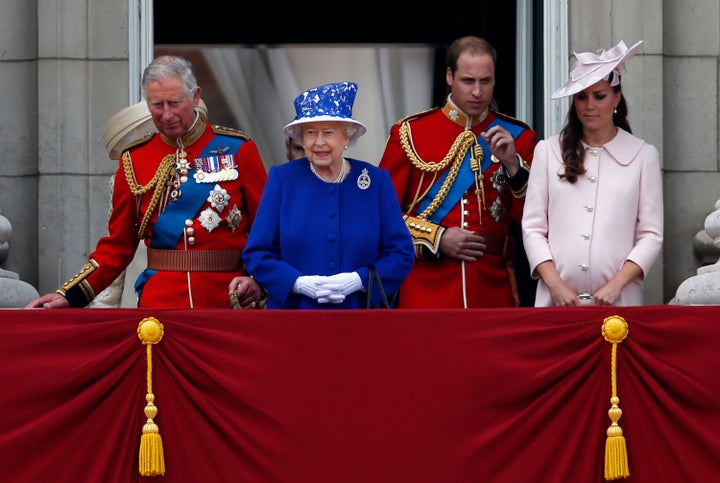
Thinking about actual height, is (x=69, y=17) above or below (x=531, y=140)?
above

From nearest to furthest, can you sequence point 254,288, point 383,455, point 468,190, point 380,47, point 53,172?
point 383,455
point 254,288
point 468,190
point 53,172
point 380,47

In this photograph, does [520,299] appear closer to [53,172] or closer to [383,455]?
[383,455]

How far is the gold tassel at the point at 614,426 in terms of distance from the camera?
6027 millimetres

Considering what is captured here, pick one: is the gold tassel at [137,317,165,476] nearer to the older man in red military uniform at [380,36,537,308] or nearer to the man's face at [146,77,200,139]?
the man's face at [146,77,200,139]

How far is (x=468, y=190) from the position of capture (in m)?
7.26

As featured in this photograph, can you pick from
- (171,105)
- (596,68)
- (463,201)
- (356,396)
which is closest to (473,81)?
(463,201)

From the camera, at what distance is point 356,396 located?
6125 millimetres

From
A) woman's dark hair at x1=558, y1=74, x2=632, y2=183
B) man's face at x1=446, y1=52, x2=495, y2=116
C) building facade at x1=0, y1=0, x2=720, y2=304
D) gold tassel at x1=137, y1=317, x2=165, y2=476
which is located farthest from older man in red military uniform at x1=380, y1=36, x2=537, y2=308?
building facade at x1=0, y1=0, x2=720, y2=304

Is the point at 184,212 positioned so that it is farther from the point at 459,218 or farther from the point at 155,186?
the point at 459,218

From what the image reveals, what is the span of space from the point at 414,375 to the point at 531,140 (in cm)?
165

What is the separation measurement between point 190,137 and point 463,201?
115cm

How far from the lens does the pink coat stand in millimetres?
6727

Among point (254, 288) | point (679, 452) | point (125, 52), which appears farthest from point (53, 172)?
point (679, 452)

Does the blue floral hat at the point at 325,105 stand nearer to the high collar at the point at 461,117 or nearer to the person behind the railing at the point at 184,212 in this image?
the person behind the railing at the point at 184,212
